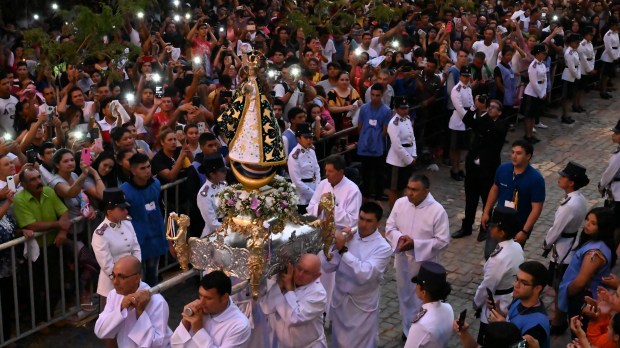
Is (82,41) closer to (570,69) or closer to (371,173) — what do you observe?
(371,173)

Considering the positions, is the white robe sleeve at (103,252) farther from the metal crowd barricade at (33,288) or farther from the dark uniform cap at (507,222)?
the dark uniform cap at (507,222)

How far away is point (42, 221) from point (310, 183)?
339 cm

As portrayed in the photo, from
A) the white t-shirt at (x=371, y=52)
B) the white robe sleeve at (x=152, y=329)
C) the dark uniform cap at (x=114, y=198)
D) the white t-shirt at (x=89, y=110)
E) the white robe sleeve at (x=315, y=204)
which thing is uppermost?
the white t-shirt at (x=371, y=52)

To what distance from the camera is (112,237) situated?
7723mm

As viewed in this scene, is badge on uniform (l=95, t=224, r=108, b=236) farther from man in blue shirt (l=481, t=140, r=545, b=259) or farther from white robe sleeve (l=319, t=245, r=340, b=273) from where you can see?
man in blue shirt (l=481, t=140, r=545, b=259)

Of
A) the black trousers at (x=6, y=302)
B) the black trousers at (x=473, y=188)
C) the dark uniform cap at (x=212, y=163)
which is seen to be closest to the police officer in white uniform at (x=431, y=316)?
the dark uniform cap at (x=212, y=163)

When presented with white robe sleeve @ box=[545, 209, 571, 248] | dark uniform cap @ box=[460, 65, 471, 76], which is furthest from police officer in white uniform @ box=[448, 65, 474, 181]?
white robe sleeve @ box=[545, 209, 571, 248]

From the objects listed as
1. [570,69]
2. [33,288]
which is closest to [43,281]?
[33,288]

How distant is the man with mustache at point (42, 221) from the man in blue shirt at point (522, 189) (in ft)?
A: 15.1

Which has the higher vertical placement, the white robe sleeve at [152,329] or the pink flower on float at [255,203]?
the pink flower on float at [255,203]

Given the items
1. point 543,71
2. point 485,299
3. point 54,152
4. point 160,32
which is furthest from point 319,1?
point 485,299

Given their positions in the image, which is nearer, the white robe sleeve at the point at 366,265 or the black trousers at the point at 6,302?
the white robe sleeve at the point at 366,265

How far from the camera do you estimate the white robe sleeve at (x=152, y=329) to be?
241 inches

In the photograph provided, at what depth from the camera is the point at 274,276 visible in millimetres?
6281
